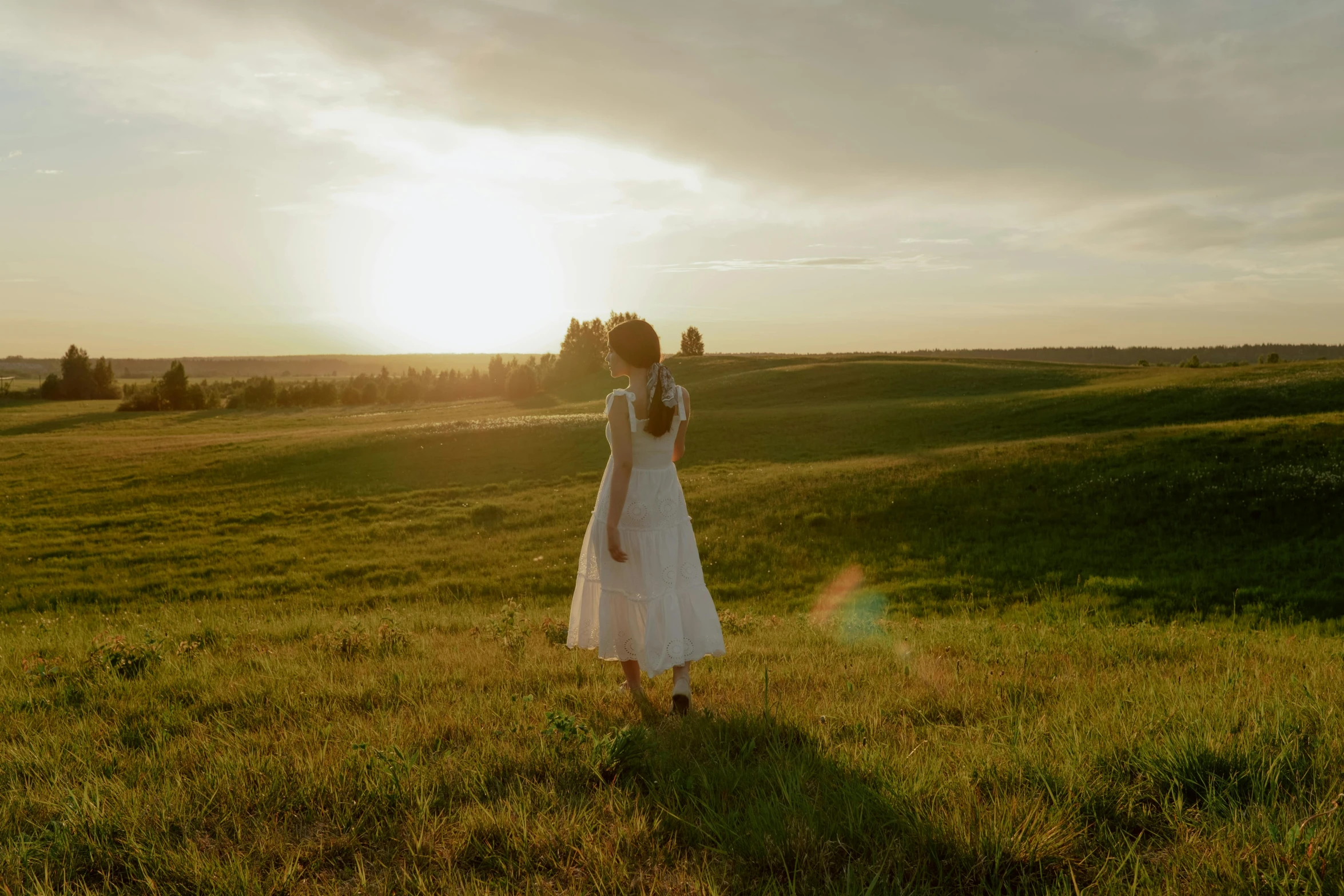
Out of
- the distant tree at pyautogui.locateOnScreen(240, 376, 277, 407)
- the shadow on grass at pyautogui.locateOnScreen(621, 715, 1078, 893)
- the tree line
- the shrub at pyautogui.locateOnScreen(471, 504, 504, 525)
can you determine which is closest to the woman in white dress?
the shadow on grass at pyautogui.locateOnScreen(621, 715, 1078, 893)

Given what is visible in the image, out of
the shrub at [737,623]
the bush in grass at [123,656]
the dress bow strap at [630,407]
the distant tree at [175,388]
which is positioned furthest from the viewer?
the distant tree at [175,388]

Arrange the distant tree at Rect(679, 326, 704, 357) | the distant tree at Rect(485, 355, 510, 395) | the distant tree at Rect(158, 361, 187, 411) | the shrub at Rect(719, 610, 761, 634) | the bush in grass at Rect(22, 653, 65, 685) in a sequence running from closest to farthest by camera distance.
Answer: the bush in grass at Rect(22, 653, 65, 685), the shrub at Rect(719, 610, 761, 634), the distant tree at Rect(158, 361, 187, 411), the distant tree at Rect(485, 355, 510, 395), the distant tree at Rect(679, 326, 704, 357)

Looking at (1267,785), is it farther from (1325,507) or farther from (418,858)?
(1325,507)

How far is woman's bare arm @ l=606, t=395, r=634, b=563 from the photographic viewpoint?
5.80 metres

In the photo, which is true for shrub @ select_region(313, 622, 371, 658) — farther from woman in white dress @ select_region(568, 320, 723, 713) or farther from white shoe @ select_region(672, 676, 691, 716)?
white shoe @ select_region(672, 676, 691, 716)

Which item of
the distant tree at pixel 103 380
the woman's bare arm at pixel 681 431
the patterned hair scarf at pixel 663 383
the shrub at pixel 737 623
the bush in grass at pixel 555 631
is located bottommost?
the shrub at pixel 737 623

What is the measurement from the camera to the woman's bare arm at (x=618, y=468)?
5805 mm

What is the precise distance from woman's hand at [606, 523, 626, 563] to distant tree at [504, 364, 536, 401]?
9270cm

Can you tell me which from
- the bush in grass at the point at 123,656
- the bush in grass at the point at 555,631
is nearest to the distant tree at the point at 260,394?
the bush in grass at the point at 123,656

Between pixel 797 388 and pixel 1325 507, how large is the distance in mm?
47348

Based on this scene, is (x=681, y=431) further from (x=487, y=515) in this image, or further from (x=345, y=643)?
(x=487, y=515)

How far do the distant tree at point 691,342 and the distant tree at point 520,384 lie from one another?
122 ft

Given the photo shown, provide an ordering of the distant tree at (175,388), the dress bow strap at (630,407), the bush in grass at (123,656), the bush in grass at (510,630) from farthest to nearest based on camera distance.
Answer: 1. the distant tree at (175,388)
2. the bush in grass at (510,630)
3. the bush in grass at (123,656)
4. the dress bow strap at (630,407)

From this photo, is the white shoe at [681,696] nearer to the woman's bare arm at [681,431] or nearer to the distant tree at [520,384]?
the woman's bare arm at [681,431]
